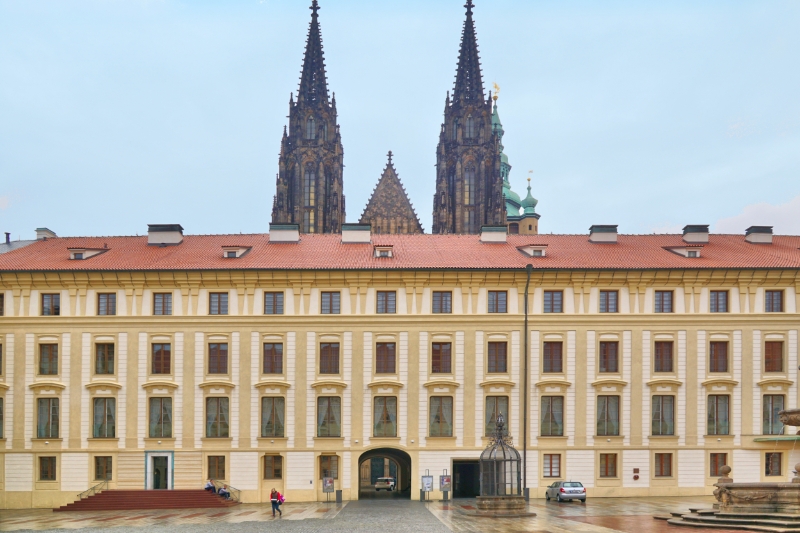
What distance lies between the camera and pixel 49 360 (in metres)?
60.1

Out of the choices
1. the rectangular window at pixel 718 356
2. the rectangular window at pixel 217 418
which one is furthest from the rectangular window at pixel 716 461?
the rectangular window at pixel 217 418

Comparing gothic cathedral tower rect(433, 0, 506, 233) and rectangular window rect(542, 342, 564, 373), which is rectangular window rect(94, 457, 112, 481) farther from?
gothic cathedral tower rect(433, 0, 506, 233)

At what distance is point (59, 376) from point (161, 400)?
6428 mm

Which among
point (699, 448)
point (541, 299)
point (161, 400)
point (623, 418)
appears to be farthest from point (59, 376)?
point (699, 448)

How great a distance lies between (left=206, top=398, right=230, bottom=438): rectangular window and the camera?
194 ft

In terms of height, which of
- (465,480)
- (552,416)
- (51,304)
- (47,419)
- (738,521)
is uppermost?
(51,304)

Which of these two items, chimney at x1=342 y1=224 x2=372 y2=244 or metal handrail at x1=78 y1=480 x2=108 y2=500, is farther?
chimney at x1=342 y1=224 x2=372 y2=244

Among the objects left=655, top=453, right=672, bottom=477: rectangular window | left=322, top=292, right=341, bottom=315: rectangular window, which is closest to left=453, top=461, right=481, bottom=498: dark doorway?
left=655, top=453, right=672, bottom=477: rectangular window

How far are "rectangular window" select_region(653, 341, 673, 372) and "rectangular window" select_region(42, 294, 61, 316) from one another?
36.7 meters

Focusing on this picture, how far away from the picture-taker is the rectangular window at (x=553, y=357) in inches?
2356

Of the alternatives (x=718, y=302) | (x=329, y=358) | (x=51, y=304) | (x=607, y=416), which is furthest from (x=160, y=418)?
(x=718, y=302)

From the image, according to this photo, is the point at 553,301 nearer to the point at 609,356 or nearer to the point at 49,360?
the point at 609,356

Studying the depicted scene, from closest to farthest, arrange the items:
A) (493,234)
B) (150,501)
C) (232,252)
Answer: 1. (150,501)
2. (232,252)
3. (493,234)

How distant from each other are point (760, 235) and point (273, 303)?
3296cm
